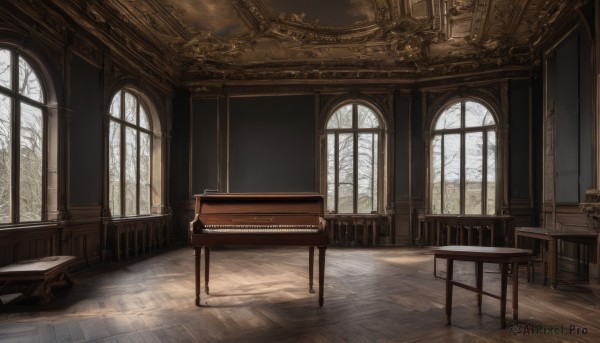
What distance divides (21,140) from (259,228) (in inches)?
134

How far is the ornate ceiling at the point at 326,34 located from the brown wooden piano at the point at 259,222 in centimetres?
378

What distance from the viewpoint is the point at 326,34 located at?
7.80 meters

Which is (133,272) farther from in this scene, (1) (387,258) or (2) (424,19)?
(2) (424,19)

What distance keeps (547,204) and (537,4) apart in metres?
3.23

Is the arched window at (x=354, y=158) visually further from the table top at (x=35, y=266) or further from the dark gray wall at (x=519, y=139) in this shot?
the table top at (x=35, y=266)

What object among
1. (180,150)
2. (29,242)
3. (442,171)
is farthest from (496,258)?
(180,150)

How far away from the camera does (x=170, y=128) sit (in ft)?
30.1

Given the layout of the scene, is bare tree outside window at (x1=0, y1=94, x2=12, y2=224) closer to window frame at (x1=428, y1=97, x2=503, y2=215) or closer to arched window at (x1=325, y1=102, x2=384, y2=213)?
arched window at (x1=325, y1=102, x2=384, y2=213)

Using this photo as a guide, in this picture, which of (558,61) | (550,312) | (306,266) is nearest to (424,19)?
(558,61)

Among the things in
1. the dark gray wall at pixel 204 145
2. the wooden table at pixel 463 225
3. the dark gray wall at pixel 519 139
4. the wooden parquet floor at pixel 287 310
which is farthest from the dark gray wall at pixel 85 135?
the dark gray wall at pixel 519 139

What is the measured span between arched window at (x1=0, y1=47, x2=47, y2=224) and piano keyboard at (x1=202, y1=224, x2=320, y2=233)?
2721 millimetres

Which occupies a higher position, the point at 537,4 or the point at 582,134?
the point at 537,4

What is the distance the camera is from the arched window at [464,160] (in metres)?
8.73

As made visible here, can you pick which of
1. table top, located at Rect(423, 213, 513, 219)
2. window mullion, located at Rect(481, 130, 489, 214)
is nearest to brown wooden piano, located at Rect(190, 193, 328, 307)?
table top, located at Rect(423, 213, 513, 219)
